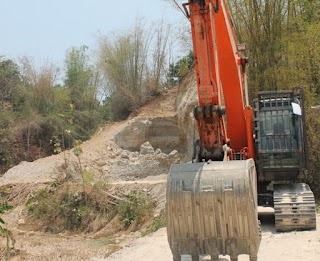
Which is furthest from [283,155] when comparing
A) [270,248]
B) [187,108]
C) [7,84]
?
[7,84]

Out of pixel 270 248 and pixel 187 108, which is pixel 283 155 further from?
pixel 187 108

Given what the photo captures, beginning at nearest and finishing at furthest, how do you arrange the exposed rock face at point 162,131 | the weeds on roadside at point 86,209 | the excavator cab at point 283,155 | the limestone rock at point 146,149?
the excavator cab at point 283,155 < the weeds on roadside at point 86,209 < the limestone rock at point 146,149 < the exposed rock face at point 162,131

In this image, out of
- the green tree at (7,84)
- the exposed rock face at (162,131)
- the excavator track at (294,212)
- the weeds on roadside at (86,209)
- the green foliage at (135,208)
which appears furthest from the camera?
the green tree at (7,84)

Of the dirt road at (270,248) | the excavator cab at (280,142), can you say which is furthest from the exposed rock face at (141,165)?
the excavator cab at (280,142)

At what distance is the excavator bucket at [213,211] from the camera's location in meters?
5.88

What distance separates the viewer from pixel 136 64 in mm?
26547

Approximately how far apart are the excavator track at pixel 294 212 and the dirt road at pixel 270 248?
0.72 feet

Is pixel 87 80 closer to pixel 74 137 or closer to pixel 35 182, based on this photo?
pixel 74 137

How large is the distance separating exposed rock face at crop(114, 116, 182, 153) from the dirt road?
41.9ft

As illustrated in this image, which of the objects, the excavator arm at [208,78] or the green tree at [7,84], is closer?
the excavator arm at [208,78]

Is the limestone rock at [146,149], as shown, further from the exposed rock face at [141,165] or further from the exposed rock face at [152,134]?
the exposed rock face at [152,134]

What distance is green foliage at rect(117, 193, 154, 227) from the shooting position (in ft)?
46.9

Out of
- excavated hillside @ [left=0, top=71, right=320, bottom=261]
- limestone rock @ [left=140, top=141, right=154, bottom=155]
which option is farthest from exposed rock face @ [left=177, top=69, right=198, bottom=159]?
limestone rock @ [left=140, top=141, right=154, bottom=155]

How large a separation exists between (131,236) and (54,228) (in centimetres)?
369
